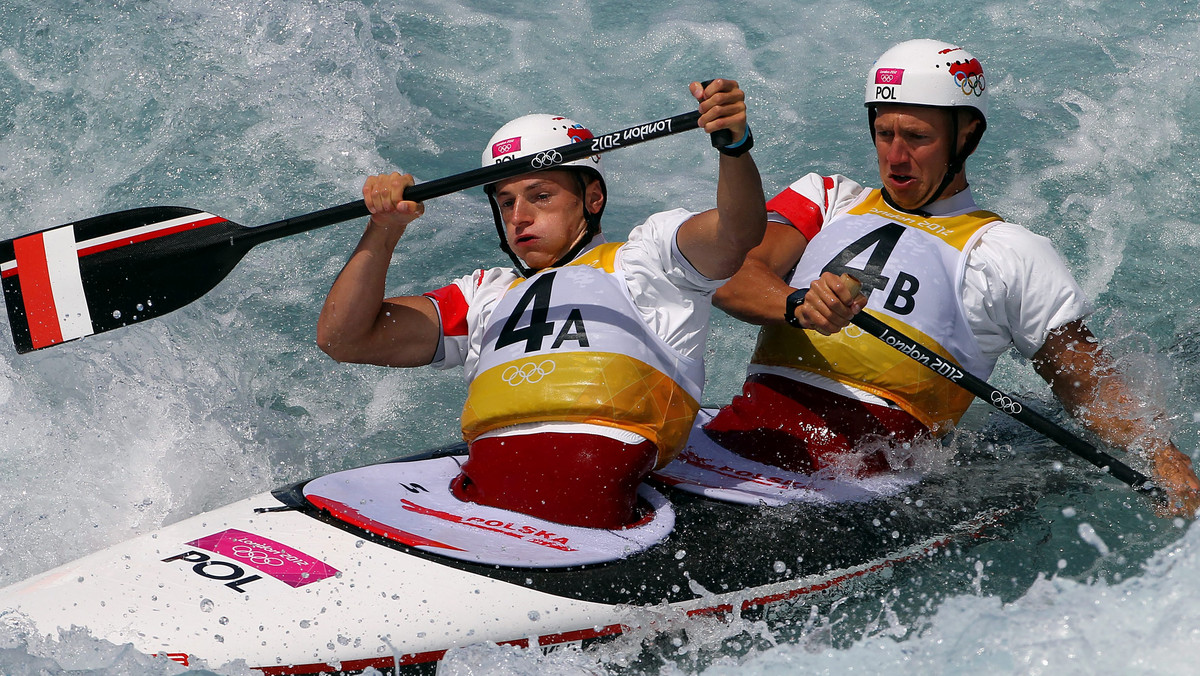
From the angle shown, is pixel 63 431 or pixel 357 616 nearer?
pixel 357 616

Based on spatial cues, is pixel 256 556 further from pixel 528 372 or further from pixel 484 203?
pixel 484 203

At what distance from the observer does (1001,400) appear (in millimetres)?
3363

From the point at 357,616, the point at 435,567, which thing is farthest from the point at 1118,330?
the point at 357,616

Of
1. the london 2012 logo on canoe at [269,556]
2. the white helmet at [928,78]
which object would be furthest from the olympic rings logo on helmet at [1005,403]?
the london 2012 logo on canoe at [269,556]

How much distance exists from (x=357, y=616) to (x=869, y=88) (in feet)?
7.40

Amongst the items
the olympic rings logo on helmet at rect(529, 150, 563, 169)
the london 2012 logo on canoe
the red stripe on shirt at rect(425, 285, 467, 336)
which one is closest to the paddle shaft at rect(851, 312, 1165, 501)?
the olympic rings logo on helmet at rect(529, 150, 563, 169)

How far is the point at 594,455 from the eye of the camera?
121 inches

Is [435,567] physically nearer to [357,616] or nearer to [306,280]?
[357,616]

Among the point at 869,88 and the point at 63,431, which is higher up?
the point at 869,88

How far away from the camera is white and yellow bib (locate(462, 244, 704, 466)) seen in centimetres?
311

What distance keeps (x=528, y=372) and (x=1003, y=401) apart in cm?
141

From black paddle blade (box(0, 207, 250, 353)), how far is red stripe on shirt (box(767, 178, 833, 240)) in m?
1.79

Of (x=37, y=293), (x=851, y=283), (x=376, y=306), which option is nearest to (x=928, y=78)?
(x=851, y=283)

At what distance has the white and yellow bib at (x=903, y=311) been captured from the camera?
3.46 meters
